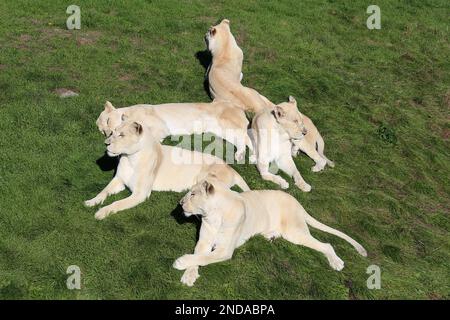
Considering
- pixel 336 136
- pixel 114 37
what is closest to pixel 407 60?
pixel 336 136

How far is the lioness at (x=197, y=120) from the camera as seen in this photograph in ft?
38.2

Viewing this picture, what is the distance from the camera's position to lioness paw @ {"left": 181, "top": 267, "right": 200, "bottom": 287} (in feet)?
26.0

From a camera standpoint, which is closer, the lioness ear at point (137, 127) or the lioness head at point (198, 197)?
the lioness head at point (198, 197)

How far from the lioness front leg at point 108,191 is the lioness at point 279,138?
104 inches

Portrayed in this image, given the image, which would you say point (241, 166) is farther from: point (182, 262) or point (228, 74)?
point (182, 262)

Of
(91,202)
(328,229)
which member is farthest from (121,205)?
(328,229)

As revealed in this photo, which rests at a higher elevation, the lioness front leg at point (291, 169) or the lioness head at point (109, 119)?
the lioness head at point (109, 119)

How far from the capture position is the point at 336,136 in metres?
13.6

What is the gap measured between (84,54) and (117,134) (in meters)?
6.34

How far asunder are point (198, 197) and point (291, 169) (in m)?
3.45

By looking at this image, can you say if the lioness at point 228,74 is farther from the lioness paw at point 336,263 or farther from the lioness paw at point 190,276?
the lioness paw at point 190,276

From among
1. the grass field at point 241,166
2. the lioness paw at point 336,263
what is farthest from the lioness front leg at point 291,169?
the lioness paw at point 336,263

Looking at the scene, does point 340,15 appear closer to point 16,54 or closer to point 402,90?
point 402,90

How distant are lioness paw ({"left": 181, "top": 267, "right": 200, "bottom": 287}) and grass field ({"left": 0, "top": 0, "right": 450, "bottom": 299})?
7cm
